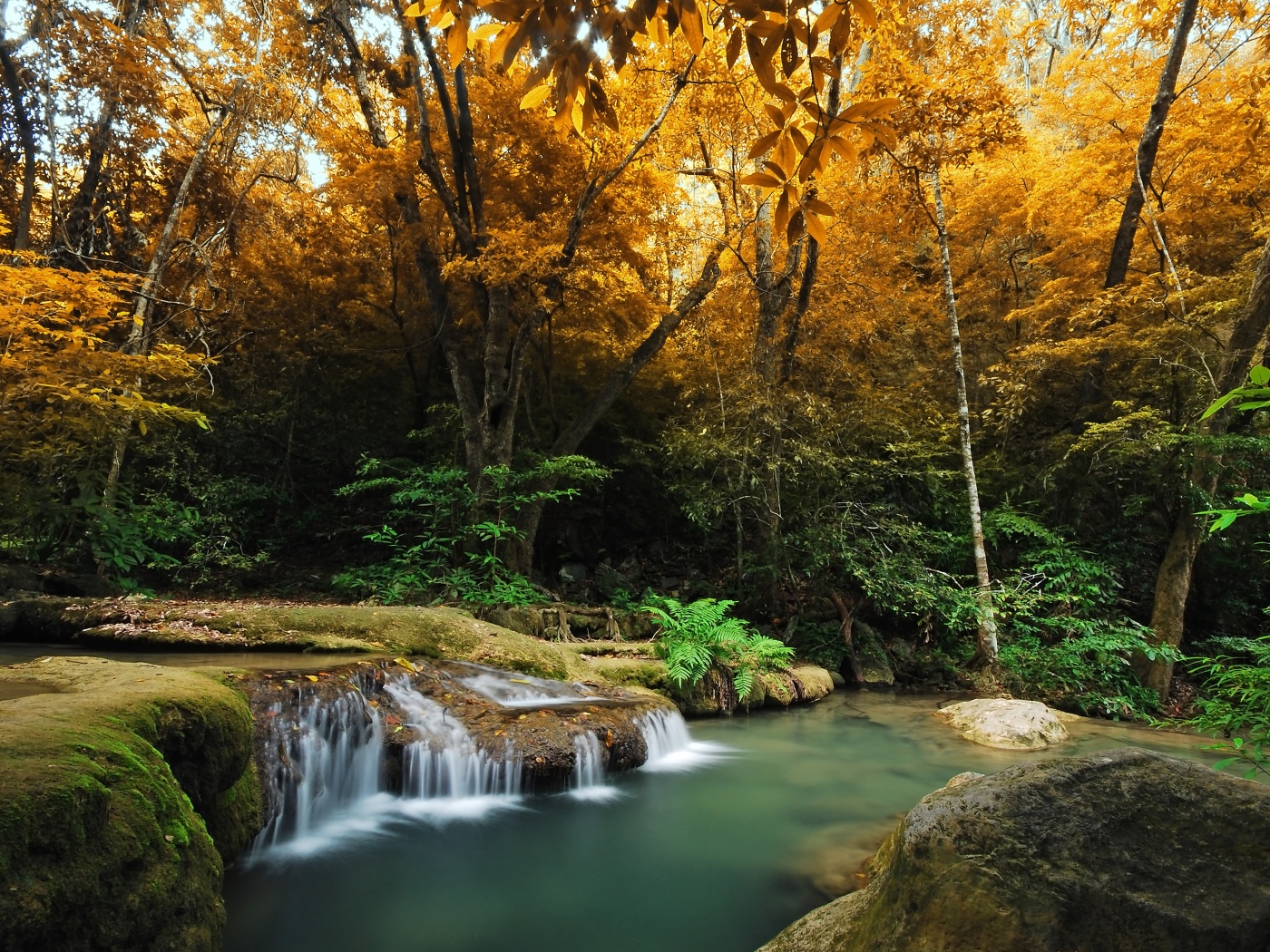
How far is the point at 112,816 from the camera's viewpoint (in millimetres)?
2115

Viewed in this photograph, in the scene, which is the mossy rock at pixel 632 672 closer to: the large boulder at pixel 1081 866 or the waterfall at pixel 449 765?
the waterfall at pixel 449 765

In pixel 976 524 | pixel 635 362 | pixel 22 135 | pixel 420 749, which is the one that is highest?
pixel 22 135

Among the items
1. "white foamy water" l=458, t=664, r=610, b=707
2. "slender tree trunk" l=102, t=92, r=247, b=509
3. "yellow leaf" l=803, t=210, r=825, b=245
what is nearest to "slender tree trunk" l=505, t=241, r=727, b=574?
"white foamy water" l=458, t=664, r=610, b=707

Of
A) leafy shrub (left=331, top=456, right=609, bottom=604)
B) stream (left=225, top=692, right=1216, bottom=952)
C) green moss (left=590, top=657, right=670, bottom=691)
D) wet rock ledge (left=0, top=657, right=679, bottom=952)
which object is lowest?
stream (left=225, top=692, right=1216, bottom=952)

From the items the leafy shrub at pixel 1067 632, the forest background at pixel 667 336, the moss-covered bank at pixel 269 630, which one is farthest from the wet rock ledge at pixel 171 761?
the leafy shrub at pixel 1067 632

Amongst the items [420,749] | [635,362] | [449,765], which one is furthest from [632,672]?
[635,362]

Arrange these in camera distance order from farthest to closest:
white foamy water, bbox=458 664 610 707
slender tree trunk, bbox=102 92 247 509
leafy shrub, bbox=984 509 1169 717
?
1. leafy shrub, bbox=984 509 1169 717
2. slender tree trunk, bbox=102 92 247 509
3. white foamy water, bbox=458 664 610 707

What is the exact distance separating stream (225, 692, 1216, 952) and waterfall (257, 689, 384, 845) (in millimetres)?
136

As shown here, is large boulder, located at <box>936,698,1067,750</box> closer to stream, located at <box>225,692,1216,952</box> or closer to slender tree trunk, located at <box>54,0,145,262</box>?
stream, located at <box>225,692,1216,952</box>

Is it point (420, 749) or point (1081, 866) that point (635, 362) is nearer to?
point (420, 749)

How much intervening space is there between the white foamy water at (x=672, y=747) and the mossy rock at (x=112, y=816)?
3.31 m

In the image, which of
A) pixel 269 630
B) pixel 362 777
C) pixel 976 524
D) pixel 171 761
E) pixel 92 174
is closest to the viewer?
pixel 171 761

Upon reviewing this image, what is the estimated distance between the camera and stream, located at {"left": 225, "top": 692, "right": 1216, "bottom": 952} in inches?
126

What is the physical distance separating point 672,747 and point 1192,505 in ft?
24.1
